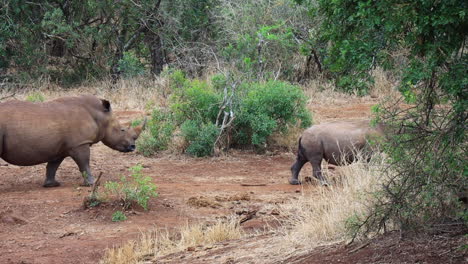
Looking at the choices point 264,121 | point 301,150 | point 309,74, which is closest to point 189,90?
point 264,121

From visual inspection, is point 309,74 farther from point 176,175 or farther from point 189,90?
point 176,175

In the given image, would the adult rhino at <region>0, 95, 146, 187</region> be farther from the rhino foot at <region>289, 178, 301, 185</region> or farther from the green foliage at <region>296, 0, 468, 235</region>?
the green foliage at <region>296, 0, 468, 235</region>

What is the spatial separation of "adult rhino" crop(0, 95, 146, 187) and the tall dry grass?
4146 millimetres

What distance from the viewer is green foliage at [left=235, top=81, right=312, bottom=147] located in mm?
13953

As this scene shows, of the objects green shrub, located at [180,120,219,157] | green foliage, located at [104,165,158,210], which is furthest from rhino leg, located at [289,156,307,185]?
green foliage, located at [104,165,158,210]

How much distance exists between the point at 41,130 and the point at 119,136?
1.70m

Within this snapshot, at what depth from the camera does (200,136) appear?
→ 45.2ft

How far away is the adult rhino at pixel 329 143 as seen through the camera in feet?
37.9

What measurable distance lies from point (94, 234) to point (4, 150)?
2713 millimetres

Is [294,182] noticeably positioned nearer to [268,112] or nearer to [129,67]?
[268,112]

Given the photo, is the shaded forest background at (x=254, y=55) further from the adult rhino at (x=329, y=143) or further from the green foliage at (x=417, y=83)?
the adult rhino at (x=329, y=143)

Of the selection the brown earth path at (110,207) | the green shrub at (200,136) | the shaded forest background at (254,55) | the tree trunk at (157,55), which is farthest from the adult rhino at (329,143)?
the tree trunk at (157,55)

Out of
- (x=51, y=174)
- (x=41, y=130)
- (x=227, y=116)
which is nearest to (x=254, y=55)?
(x=227, y=116)

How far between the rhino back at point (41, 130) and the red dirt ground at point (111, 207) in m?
0.56
